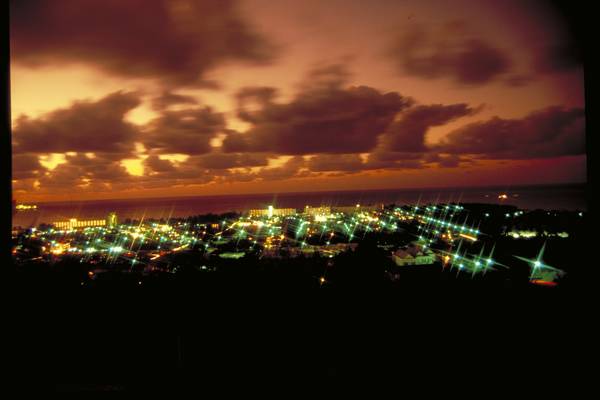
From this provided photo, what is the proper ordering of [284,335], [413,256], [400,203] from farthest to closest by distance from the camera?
[400,203] < [413,256] < [284,335]

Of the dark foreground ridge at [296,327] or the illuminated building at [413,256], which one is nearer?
the dark foreground ridge at [296,327]

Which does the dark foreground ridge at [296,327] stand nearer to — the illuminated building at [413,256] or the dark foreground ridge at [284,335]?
the dark foreground ridge at [284,335]

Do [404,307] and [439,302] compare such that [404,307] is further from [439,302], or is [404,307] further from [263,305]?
[263,305]

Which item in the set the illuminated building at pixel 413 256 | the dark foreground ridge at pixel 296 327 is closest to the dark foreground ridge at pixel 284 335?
the dark foreground ridge at pixel 296 327

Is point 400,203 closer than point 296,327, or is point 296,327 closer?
point 296,327

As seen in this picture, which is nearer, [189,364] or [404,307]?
[189,364]

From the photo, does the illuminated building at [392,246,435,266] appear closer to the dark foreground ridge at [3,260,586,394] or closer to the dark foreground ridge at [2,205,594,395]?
the dark foreground ridge at [2,205,594,395]

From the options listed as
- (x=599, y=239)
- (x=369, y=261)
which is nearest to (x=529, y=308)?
(x=599, y=239)

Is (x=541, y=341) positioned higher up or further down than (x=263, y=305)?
higher up

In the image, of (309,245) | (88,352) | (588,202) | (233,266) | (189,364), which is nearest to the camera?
(588,202)

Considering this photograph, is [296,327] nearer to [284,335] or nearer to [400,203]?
[284,335]

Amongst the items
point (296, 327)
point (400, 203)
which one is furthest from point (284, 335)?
point (400, 203)
